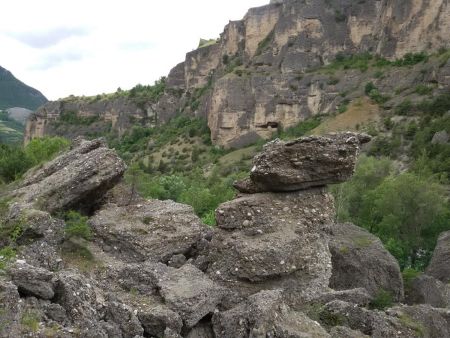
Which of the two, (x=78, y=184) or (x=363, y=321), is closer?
(x=363, y=321)

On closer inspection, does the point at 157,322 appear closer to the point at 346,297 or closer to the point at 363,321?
the point at 363,321

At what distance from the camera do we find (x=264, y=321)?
861cm

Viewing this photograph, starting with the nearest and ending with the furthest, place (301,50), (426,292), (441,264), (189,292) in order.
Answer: (189,292) < (426,292) < (441,264) < (301,50)

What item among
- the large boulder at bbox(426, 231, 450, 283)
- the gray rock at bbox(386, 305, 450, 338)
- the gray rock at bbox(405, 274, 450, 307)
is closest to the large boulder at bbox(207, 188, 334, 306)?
the gray rock at bbox(386, 305, 450, 338)

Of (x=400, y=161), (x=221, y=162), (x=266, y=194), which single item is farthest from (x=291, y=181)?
(x=221, y=162)

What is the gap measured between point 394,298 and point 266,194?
4.64 m

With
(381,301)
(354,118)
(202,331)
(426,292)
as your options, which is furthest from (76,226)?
(354,118)

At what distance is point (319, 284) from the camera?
11.0 meters

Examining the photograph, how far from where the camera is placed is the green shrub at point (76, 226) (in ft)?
35.9

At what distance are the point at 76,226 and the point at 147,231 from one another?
5.26 feet

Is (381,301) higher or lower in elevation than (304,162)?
lower

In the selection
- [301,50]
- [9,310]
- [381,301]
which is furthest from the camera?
[301,50]

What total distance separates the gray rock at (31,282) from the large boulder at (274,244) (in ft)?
12.6

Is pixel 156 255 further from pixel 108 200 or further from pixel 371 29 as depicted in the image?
pixel 371 29
